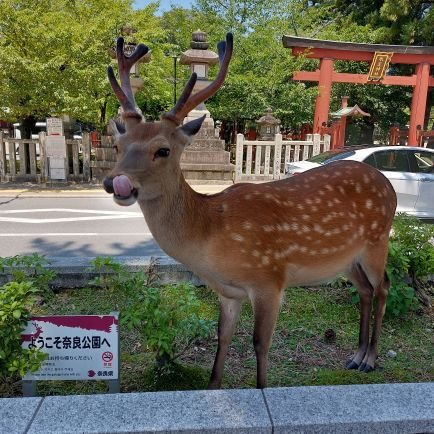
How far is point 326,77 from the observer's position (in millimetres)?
15484

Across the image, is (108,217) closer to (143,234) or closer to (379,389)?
(143,234)

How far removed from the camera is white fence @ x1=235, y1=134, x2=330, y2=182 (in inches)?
498

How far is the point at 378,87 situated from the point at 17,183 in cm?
1751

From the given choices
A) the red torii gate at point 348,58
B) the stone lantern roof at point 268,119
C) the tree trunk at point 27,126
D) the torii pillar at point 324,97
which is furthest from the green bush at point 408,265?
the torii pillar at point 324,97

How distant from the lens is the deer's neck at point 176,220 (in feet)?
7.41

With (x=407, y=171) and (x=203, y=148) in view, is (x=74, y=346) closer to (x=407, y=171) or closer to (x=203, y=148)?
(x=407, y=171)

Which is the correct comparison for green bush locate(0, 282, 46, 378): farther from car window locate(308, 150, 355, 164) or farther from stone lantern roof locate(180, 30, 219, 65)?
stone lantern roof locate(180, 30, 219, 65)

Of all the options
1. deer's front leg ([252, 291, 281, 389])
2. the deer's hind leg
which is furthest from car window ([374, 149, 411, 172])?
deer's front leg ([252, 291, 281, 389])

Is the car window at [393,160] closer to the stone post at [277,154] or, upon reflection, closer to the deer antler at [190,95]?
the stone post at [277,154]

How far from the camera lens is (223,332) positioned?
2734 millimetres

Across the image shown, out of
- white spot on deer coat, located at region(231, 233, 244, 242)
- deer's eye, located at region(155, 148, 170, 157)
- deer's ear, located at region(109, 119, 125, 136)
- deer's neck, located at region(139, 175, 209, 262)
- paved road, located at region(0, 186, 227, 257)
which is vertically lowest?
paved road, located at region(0, 186, 227, 257)

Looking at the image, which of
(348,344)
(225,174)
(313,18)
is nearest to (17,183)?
(225,174)

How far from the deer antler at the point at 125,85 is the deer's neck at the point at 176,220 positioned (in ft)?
1.44

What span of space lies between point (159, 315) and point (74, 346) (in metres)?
0.49
